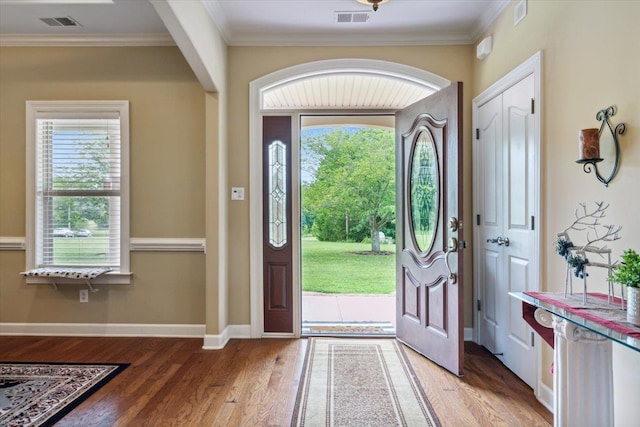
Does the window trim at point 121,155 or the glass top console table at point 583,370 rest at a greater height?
the window trim at point 121,155

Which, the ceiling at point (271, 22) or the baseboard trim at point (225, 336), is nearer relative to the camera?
the ceiling at point (271, 22)

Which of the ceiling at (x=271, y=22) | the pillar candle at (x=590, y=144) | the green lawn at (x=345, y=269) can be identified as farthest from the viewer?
the green lawn at (x=345, y=269)

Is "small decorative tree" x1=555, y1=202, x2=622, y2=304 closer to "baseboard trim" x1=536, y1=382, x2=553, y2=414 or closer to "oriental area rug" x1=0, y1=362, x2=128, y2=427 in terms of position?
"baseboard trim" x1=536, y1=382, x2=553, y2=414

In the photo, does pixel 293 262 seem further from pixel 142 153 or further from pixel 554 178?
pixel 554 178

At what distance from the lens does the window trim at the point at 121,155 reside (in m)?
3.37

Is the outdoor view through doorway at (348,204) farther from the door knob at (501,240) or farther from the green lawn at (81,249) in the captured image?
the door knob at (501,240)

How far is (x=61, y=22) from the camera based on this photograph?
311 cm

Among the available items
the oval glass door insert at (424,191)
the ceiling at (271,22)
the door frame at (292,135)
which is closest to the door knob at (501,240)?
the oval glass door insert at (424,191)

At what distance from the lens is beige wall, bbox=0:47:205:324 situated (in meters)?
3.38

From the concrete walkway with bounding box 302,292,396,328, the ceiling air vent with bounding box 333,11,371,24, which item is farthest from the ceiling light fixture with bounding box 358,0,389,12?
the concrete walkway with bounding box 302,292,396,328

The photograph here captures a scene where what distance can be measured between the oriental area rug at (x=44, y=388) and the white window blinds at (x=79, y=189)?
1.00 metres

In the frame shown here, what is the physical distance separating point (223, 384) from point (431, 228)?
193 cm

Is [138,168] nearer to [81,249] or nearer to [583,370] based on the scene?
[81,249]

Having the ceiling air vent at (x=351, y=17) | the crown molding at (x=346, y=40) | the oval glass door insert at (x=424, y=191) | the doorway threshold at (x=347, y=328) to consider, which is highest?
the ceiling air vent at (x=351, y=17)
